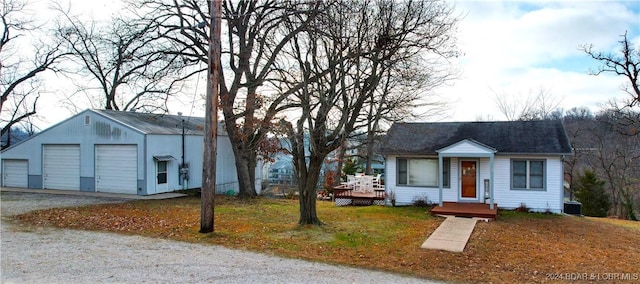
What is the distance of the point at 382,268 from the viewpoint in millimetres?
7066

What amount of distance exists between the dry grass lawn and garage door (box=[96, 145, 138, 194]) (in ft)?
11.7

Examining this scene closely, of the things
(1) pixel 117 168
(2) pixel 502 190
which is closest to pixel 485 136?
(2) pixel 502 190

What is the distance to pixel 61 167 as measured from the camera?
65.9 ft

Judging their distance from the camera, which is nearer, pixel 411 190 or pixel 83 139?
pixel 411 190

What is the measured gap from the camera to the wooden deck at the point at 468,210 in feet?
43.6

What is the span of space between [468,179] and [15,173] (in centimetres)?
2196

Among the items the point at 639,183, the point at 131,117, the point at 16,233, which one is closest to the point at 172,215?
the point at 16,233

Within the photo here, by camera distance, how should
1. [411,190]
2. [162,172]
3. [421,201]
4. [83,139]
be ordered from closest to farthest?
[421,201], [411,190], [83,139], [162,172]

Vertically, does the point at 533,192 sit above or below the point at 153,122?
below

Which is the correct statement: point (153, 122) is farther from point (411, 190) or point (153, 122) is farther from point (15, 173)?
point (411, 190)

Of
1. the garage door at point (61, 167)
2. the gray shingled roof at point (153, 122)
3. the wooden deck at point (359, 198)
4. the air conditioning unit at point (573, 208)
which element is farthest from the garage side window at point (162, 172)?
the air conditioning unit at point (573, 208)

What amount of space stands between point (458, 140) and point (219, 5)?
34.8ft

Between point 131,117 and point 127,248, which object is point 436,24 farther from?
point 131,117

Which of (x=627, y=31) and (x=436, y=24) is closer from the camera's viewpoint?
(x=436, y=24)
